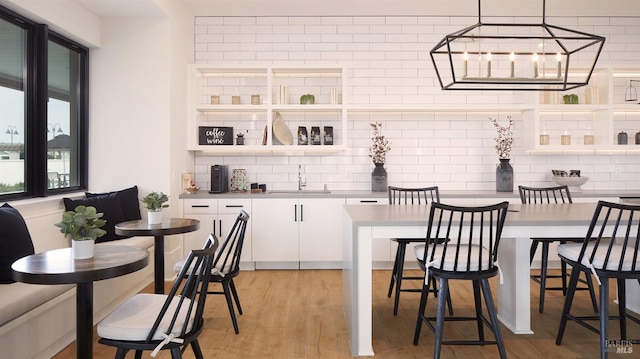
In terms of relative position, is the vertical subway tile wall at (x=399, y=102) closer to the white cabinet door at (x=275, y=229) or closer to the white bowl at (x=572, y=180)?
the white bowl at (x=572, y=180)

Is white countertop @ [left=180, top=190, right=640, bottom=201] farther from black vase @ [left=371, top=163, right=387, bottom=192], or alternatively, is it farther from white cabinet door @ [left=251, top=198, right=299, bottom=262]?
black vase @ [left=371, top=163, right=387, bottom=192]

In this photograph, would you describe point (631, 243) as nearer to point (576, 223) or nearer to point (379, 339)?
point (576, 223)

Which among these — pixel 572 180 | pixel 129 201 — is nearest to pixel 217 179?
pixel 129 201

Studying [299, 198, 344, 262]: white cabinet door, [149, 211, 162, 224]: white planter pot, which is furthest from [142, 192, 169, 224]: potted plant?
[299, 198, 344, 262]: white cabinet door

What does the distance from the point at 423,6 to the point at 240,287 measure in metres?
3.88

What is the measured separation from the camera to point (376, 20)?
5.64 metres

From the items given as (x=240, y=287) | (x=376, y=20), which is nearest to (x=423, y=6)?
(x=376, y=20)

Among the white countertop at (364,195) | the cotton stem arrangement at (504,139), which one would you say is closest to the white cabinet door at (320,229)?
the white countertop at (364,195)

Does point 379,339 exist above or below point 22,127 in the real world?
below

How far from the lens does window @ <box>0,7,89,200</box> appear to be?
3525 mm

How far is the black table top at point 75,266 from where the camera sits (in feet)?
6.56

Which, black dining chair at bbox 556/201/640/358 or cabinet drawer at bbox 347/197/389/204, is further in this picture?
cabinet drawer at bbox 347/197/389/204

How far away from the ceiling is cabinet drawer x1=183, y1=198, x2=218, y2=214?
91.1 inches

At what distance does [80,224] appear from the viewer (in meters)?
2.25
